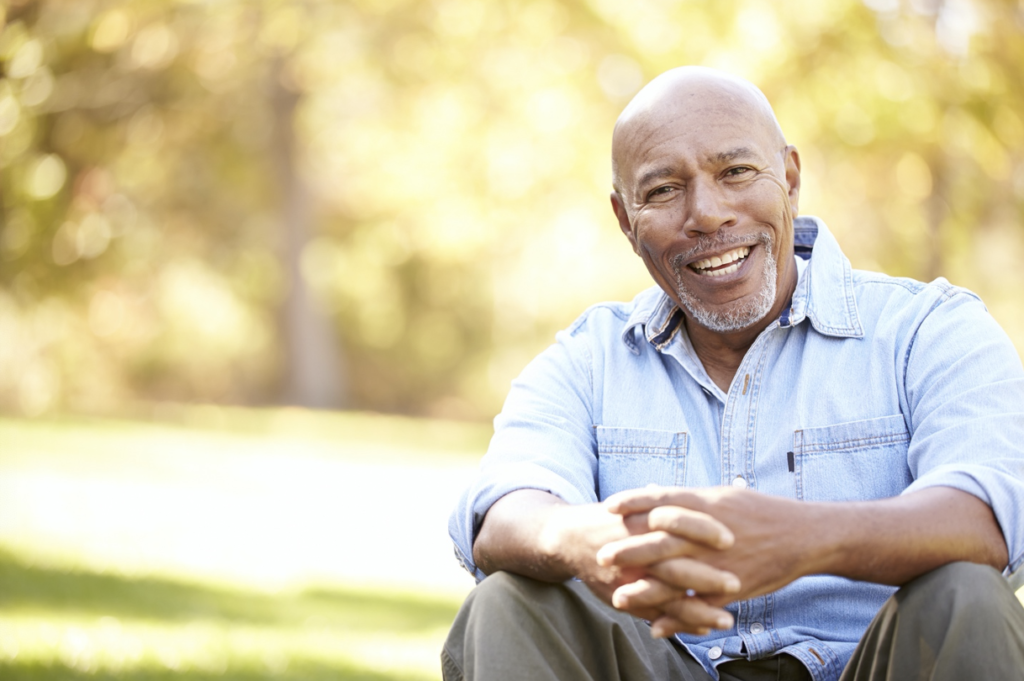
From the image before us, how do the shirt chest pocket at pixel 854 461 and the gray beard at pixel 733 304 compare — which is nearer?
the shirt chest pocket at pixel 854 461

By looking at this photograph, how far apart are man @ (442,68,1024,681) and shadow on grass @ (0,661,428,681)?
200 centimetres

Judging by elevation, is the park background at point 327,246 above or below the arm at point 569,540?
above

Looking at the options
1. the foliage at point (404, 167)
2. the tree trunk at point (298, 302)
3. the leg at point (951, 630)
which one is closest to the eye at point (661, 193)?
the leg at point (951, 630)

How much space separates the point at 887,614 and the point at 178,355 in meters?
27.0

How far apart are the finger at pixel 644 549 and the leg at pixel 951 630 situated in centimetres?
45

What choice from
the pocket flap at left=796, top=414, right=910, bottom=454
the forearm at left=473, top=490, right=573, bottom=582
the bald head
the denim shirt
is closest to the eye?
the bald head

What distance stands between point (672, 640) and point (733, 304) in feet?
3.04

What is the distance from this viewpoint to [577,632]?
239cm

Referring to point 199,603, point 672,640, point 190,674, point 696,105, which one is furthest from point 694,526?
point 199,603

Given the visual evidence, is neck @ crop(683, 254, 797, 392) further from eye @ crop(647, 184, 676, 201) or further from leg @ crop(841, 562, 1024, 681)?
leg @ crop(841, 562, 1024, 681)

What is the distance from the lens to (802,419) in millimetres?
2746

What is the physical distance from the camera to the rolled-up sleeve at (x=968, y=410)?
229cm

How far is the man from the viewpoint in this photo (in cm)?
218

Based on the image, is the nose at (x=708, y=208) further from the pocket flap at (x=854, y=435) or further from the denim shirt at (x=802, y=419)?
the pocket flap at (x=854, y=435)
